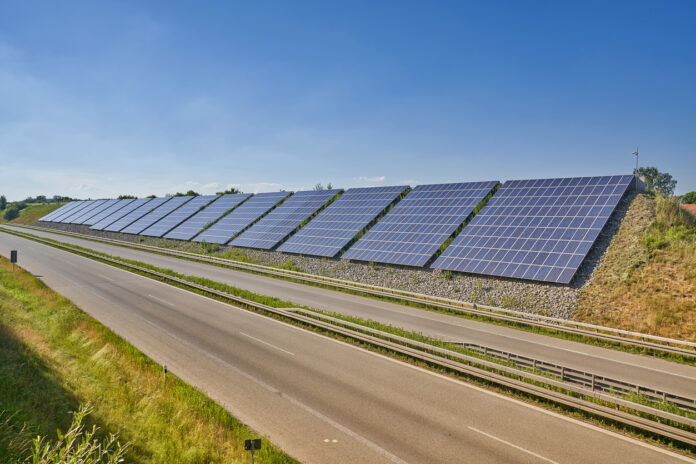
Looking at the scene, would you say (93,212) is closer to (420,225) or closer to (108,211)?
(108,211)

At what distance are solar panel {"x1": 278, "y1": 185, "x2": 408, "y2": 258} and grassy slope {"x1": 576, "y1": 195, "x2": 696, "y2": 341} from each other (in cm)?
2068

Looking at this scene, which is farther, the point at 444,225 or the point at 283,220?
the point at 283,220

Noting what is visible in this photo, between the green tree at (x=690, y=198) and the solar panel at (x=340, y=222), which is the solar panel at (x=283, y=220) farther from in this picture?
the green tree at (x=690, y=198)

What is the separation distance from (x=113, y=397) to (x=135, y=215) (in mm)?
76995

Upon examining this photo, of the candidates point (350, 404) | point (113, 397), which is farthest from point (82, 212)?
point (350, 404)

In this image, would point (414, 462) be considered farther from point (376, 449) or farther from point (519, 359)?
point (519, 359)

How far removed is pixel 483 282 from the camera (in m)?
25.9

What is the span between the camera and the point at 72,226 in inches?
3593

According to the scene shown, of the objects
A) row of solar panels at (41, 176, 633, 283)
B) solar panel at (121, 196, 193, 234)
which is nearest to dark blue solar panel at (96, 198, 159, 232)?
solar panel at (121, 196, 193, 234)

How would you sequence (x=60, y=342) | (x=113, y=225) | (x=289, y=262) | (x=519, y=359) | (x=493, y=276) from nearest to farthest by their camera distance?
(x=519, y=359) < (x=60, y=342) < (x=493, y=276) < (x=289, y=262) < (x=113, y=225)

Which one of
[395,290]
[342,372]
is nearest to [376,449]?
[342,372]

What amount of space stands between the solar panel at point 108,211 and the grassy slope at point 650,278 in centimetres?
9344

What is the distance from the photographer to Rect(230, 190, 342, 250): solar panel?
146ft

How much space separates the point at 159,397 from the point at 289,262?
2659cm
